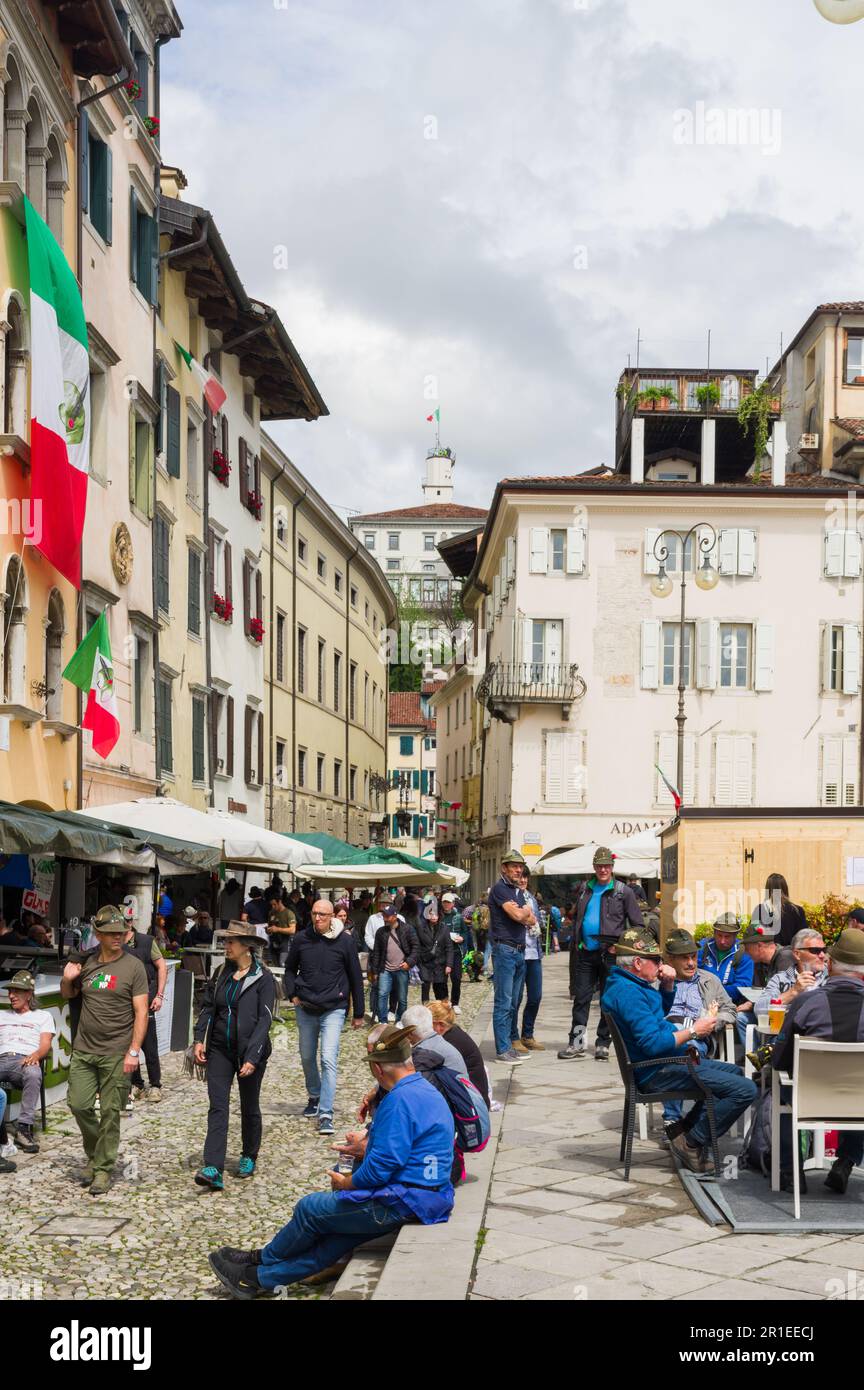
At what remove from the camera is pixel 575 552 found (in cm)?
4772

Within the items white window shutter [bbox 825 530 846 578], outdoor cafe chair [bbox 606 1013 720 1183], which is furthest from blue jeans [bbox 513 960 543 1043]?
white window shutter [bbox 825 530 846 578]

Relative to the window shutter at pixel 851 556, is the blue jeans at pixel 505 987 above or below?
below

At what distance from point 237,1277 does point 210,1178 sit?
8.16 feet

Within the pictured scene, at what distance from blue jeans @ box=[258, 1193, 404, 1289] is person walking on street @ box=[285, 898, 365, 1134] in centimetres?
498

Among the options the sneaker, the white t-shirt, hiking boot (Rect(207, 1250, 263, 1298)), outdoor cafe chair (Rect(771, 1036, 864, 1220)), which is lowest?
the sneaker

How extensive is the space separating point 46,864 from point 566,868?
1110 cm

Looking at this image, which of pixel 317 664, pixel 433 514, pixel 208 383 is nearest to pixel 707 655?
pixel 317 664

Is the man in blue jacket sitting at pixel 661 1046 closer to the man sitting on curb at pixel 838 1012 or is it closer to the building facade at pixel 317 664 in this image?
the man sitting on curb at pixel 838 1012

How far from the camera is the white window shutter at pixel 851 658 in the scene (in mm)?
47500

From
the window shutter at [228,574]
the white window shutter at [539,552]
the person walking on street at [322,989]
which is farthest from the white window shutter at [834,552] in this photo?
the person walking on street at [322,989]

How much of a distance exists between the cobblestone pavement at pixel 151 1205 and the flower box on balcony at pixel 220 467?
67.0ft

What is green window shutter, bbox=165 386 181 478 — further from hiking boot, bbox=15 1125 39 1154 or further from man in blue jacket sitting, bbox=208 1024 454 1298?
man in blue jacket sitting, bbox=208 1024 454 1298

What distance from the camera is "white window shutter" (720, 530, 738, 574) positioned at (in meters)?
47.5
